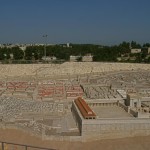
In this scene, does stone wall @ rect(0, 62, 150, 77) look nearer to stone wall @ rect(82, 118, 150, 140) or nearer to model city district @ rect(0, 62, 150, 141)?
model city district @ rect(0, 62, 150, 141)

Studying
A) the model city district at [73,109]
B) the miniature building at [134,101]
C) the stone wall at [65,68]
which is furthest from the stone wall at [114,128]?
the stone wall at [65,68]

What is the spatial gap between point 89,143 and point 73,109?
14.1 feet

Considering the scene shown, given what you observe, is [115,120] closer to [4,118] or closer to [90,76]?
[4,118]

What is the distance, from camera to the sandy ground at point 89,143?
12664 mm

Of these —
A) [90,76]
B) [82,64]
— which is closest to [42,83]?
[90,76]

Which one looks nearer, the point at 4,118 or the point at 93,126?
the point at 93,126

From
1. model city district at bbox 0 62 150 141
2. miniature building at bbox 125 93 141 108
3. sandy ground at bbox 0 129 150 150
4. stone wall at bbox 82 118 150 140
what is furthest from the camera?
miniature building at bbox 125 93 141 108

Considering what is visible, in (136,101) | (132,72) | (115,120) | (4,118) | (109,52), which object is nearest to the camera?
(115,120)

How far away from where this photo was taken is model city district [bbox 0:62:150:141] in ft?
44.9

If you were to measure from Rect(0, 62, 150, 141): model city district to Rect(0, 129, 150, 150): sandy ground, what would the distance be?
12.0 inches

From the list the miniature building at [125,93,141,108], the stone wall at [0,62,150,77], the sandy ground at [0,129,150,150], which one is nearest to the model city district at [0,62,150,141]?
the miniature building at [125,93,141,108]

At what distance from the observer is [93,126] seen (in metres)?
13.6

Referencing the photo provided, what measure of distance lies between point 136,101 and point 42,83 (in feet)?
38.0

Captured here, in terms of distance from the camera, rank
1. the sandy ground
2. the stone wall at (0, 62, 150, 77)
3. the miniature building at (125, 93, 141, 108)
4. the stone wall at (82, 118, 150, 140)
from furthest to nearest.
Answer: the stone wall at (0, 62, 150, 77) → the miniature building at (125, 93, 141, 108) → the stone wall at (82, 118, 150, 140) → the sandy ground
